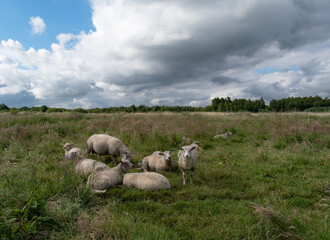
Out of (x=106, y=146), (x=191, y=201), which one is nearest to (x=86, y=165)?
(x=106, y=146)

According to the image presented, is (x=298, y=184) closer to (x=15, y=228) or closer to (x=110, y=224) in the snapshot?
(x=110, y=224)

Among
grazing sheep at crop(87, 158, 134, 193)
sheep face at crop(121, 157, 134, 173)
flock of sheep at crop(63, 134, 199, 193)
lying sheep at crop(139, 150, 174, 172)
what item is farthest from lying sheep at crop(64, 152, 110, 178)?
lying sheep at crop(139, 150, 174, 172)

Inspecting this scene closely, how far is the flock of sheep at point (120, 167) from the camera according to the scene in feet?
18.6

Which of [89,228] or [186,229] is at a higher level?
[89,228]

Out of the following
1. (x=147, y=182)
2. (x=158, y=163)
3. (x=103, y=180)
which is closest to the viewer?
(x=103, y=180)

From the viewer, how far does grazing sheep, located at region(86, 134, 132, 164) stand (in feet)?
29.3

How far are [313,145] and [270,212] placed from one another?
28.9 feet

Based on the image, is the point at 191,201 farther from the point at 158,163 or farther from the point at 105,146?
the point at 105,146

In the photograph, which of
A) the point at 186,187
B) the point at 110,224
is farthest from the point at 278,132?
the point at 110,224

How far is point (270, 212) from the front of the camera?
3.53 m

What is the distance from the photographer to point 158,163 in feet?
25.5

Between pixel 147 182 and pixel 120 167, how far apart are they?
5.38ft

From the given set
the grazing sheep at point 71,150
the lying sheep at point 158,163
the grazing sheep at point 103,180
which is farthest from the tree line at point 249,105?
the grazing sheep at point 103,180

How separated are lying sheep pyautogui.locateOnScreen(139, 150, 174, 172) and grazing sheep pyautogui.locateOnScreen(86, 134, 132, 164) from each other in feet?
3.92
